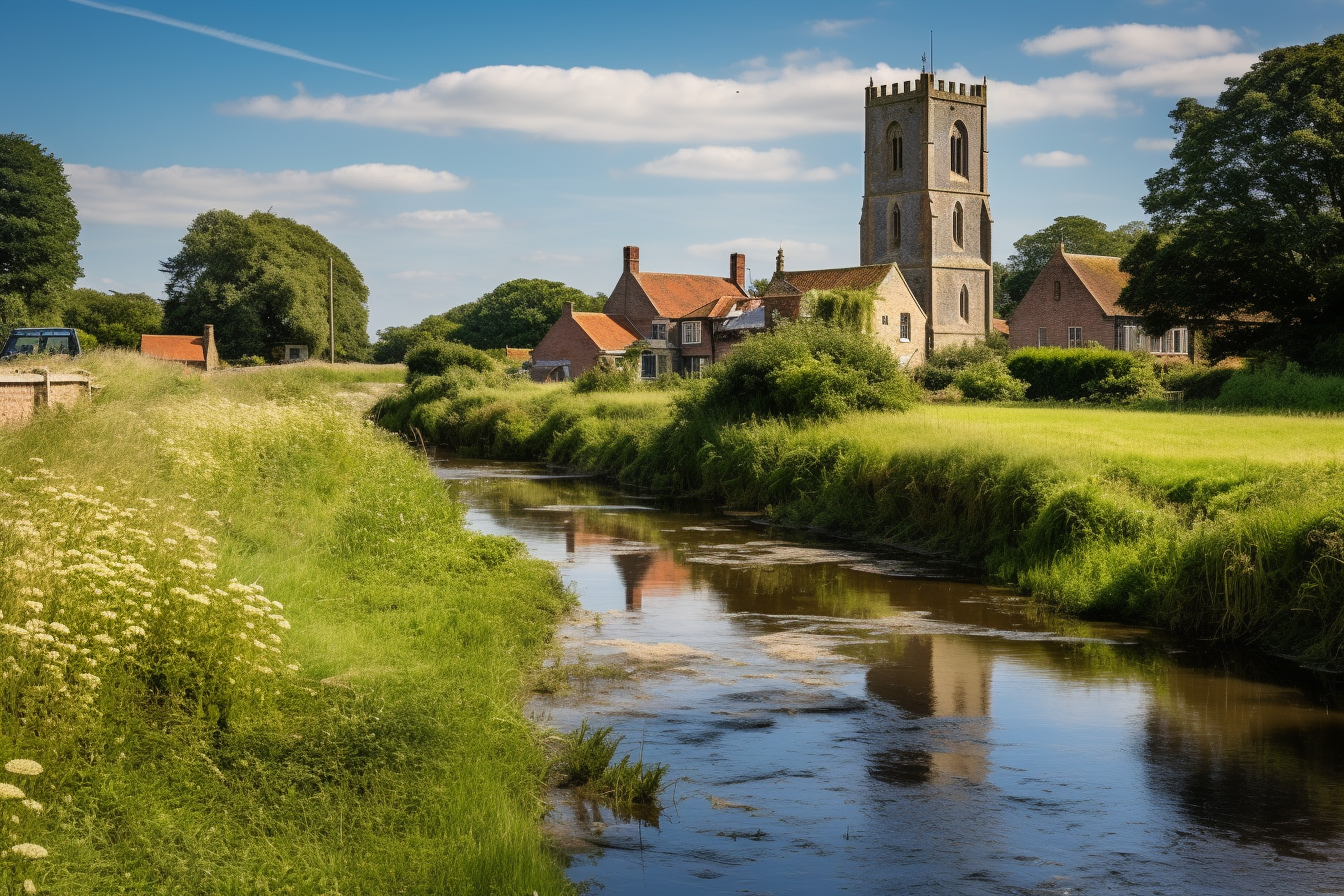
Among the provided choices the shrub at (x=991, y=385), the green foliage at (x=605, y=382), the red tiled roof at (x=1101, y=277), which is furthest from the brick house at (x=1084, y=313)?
the green foliage at (x=605, y=382)

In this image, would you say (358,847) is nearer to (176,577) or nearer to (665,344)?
(176,577)

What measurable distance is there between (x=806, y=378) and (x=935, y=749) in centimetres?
2016

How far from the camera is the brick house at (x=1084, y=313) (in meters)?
65.2

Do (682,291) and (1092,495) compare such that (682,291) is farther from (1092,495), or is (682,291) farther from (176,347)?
(1092,495)

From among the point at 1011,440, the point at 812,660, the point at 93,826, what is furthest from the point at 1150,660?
the point at 93,826

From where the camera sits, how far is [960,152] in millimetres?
87500

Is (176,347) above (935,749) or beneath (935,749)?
above

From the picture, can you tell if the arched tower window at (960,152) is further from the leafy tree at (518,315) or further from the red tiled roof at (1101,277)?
the leafy tree at (518,315)

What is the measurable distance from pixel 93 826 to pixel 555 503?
74.6ft

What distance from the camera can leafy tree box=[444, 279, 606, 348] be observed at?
10612cm

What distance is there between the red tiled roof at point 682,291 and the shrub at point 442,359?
16718 mm

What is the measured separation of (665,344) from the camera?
72.2 meters

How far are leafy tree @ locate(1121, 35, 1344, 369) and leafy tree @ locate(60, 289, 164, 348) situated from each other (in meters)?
68.0

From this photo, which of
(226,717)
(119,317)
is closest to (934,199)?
(119,317)
